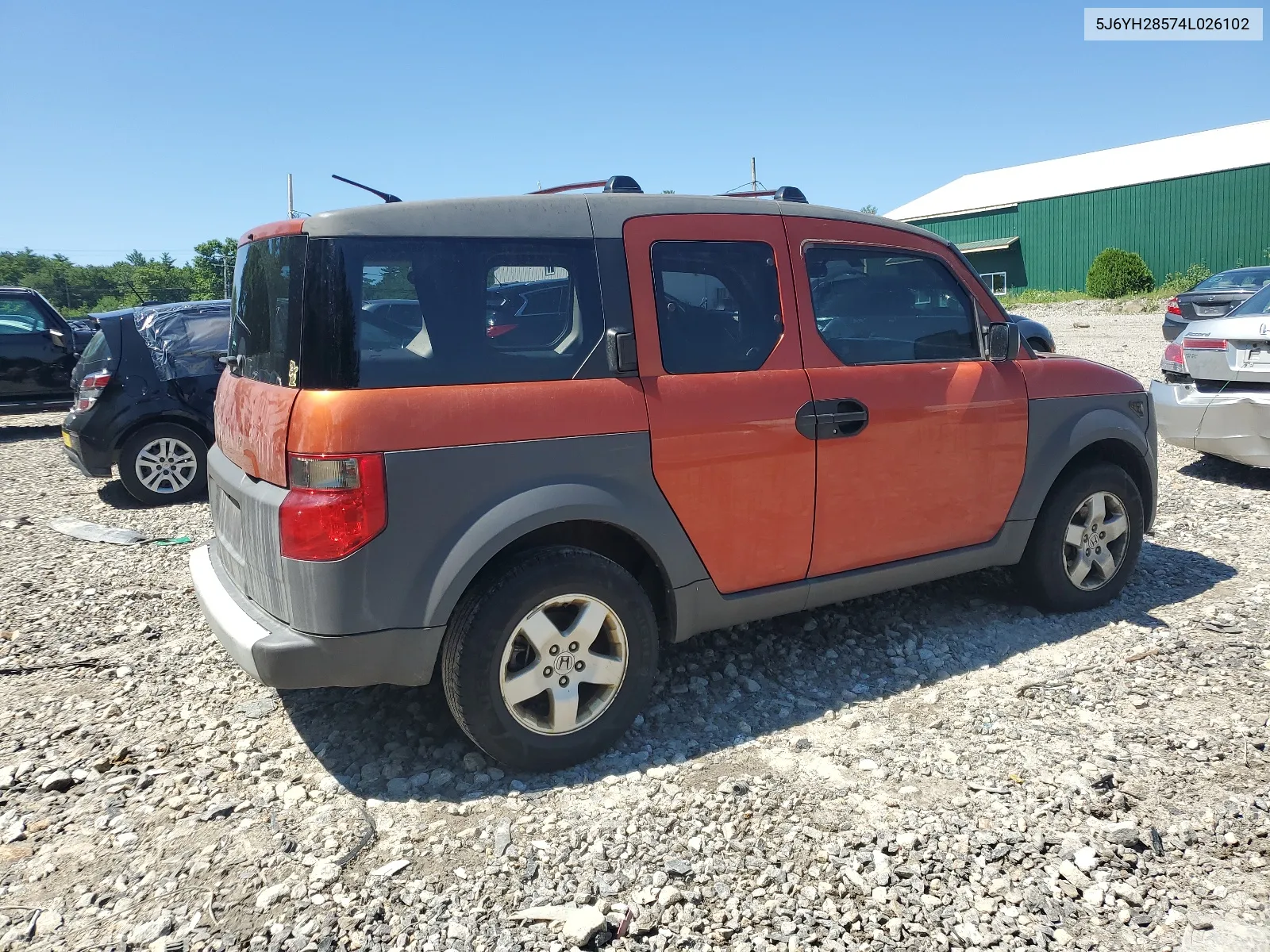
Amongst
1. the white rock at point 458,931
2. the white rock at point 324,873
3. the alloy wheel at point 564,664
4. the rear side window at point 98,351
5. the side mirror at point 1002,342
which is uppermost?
the rear side window at point 98,351

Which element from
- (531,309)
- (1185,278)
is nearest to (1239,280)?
(531,309)

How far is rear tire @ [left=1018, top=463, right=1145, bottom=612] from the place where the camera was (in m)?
4.61

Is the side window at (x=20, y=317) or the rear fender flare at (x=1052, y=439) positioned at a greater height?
the side window at (x=20, y=317)

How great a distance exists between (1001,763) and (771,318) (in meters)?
1.92

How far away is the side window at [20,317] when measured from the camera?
1210 cm

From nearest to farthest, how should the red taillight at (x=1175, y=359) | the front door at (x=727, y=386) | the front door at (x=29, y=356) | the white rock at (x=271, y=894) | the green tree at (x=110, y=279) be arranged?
the white rock at (x=271, y=894) < the front door at (x=727, y=386) < the red taillight at (x=1175, y=359) < the front door at (x=29, y=356) < the green tree at (x=110, y=279)

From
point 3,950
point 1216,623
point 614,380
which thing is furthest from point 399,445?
point 1216,623

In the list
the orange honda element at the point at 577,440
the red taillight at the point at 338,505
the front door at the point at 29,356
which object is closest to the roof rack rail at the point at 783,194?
the orange honda element at the point at 577,440

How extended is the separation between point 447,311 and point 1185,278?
38.7 metres

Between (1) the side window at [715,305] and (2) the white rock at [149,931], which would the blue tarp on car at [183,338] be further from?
(2) the white rock at [149,931]

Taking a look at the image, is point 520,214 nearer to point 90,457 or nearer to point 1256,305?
point 90,457

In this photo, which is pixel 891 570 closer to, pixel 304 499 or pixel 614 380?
pixel 614 380

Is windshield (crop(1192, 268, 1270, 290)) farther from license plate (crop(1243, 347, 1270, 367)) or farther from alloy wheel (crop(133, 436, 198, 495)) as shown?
alloy wheel (crop(133, 436, 198, 495))

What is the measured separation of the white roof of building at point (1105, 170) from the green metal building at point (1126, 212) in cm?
8
